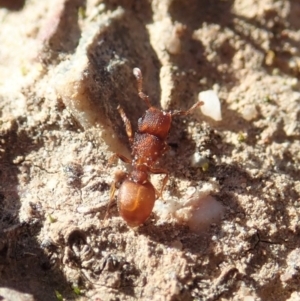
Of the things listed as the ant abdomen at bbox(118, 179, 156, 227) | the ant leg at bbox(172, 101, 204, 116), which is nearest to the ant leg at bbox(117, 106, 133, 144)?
the ant leg at bbox(172, 101, 204, 116)

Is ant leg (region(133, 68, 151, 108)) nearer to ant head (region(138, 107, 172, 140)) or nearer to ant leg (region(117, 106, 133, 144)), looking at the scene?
ant head (region(138, 107, 172, 140))

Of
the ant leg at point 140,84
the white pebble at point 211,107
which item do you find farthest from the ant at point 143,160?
the white pebble at point 211,107

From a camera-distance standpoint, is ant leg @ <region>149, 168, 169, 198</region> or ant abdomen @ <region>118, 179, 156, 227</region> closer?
ant abdomen @ <region>118, 179, 156, 227</region>

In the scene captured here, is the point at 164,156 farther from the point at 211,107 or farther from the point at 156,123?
the point at 211,107

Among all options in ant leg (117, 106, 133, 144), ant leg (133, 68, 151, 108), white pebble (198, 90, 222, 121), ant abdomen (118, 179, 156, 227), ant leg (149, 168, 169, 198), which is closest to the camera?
ant abdomen (118, 179, 156, 227)

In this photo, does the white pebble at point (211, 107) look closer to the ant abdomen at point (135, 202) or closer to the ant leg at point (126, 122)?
the ant leg at point (126, 122)

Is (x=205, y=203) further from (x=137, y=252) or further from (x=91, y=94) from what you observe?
(x=91, y=94)

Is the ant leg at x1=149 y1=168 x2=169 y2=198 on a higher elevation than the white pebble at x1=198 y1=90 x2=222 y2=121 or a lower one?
lower
